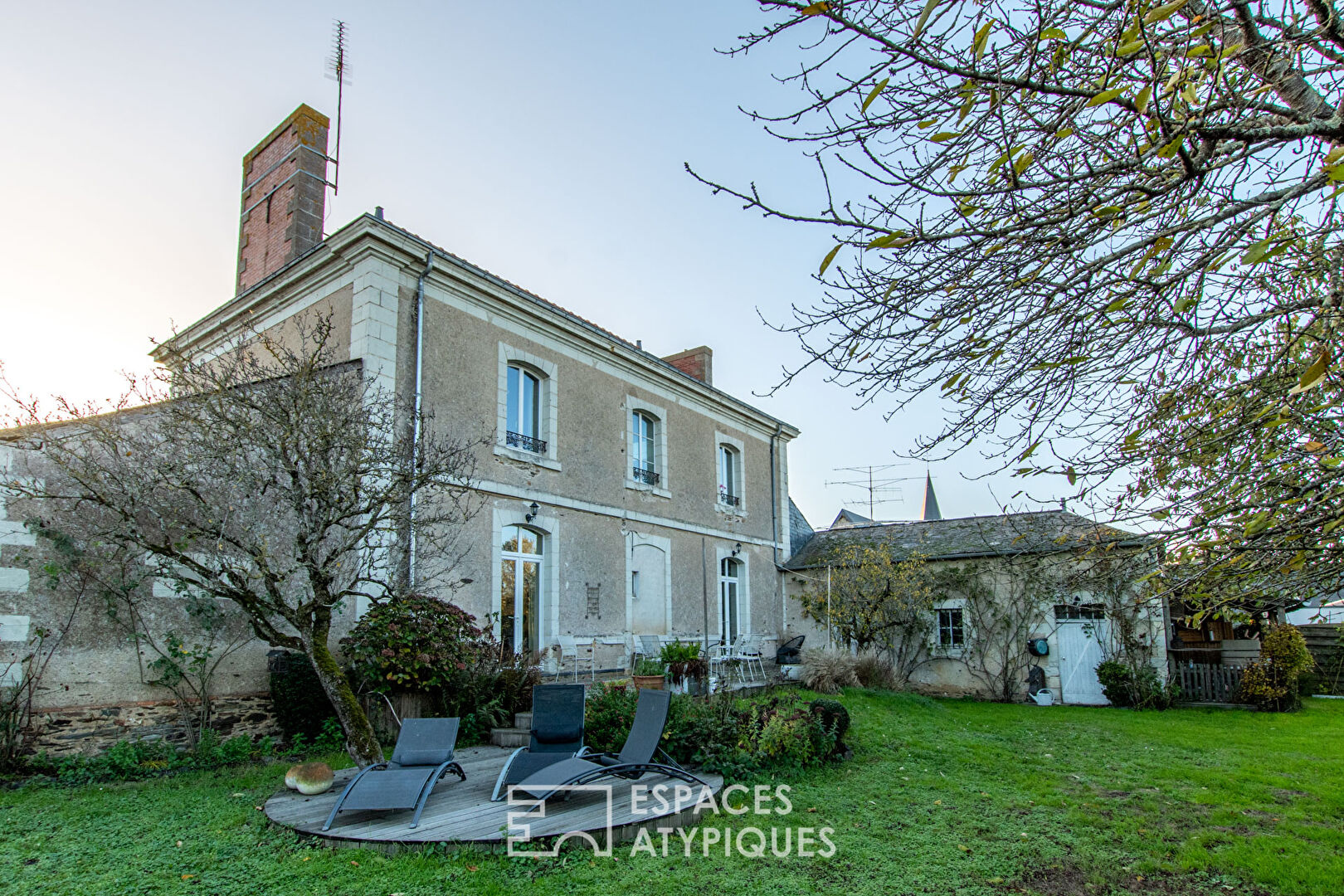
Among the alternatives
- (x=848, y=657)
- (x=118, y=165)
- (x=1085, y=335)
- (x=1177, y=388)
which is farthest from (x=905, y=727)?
(x=118, y=165)

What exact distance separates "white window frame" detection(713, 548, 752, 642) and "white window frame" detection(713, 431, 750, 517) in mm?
849

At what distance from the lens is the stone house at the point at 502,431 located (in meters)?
7.35

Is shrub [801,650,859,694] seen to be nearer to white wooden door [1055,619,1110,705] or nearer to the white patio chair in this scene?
the white patio chair

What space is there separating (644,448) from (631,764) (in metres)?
8.41

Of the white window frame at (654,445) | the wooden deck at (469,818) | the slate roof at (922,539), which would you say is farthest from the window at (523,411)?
the slate roof at (922,539)

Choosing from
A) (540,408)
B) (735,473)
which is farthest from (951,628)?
(540,408)

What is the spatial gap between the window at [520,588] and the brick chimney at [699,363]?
6.53 metres

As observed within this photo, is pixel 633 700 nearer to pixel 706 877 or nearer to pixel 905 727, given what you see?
pixel 706 877

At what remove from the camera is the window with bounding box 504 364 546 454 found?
10758 mm

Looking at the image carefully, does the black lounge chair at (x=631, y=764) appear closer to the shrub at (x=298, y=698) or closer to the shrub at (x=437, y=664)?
the shrub at (x=437, y=664)

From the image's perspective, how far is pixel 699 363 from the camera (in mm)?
16281

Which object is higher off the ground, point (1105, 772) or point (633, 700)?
point (633, 700)

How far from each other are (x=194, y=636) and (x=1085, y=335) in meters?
7.61

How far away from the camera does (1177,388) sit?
147 inches
